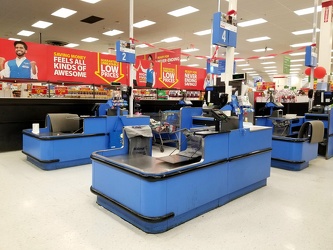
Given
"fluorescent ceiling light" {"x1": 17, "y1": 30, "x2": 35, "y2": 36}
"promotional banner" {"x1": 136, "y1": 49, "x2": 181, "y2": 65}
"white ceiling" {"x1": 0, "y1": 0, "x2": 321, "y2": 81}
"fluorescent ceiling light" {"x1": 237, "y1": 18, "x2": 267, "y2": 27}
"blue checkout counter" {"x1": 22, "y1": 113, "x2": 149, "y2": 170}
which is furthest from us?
"promotional banner" {"x1": 136, "y1": 49, "x2": 181, "y2": 65}

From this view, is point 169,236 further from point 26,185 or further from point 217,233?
point 26,185

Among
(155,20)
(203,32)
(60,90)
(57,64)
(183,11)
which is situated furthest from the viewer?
(203,32)

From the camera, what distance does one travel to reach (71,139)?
15.8 feet

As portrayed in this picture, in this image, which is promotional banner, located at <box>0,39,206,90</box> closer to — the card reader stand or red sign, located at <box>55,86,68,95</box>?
red sign, located at <box>55,86,68,95</box>

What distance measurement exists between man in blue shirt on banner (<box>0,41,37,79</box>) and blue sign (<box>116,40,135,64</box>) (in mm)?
2747

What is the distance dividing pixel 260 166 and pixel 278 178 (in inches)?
34.4

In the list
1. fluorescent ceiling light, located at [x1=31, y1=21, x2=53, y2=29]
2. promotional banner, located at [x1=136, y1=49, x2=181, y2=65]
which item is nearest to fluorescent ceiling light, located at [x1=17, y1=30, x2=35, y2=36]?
fluorescent ceiling light, located at [x1=31, y1=21, x2=53, y2=29]

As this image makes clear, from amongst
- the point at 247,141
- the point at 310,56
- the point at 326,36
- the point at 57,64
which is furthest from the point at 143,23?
the point at 247,141

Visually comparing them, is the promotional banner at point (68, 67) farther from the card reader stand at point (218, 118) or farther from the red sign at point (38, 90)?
the card reader stand at point (218, 118)

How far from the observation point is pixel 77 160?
4957mm

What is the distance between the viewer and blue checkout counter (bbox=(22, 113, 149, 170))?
182 inches

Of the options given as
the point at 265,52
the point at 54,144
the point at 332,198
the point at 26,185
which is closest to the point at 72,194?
the point at 26,185

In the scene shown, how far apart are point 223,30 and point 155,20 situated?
7105mm

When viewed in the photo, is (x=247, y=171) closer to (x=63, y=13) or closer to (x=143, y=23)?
(x=143, y=23)
